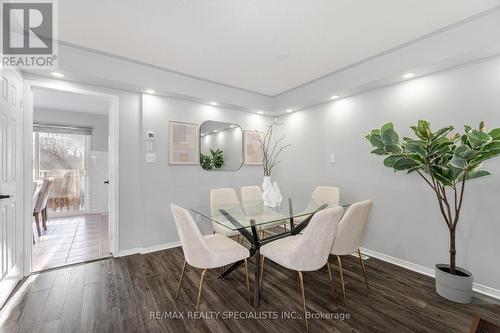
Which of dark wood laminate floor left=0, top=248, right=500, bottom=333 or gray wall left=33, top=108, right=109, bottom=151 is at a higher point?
gray wall left=33, top=108, right=109, bottom=151

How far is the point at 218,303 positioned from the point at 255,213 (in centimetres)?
89

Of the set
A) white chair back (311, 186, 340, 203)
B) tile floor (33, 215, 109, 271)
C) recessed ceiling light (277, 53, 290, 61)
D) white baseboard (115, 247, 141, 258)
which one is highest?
recessed ceiling light (277, 53, 290, 61)

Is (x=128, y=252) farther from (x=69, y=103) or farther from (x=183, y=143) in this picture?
(x=69, y=103)

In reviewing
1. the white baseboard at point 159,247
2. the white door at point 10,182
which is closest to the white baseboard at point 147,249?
the white baseboard at point 159,247

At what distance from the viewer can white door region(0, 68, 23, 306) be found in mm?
1868

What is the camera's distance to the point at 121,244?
2.97 metres

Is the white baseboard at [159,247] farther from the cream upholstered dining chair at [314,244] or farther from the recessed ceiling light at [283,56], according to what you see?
the recessed ceiling light at [283,56]

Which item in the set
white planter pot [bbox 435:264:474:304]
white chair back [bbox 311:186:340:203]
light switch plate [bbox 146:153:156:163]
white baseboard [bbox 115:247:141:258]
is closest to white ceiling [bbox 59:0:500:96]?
light switch plate [bbox 146:153:156:163]

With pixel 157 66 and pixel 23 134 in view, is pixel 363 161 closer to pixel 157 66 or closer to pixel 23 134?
pixel 157 66

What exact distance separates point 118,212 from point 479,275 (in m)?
4.13

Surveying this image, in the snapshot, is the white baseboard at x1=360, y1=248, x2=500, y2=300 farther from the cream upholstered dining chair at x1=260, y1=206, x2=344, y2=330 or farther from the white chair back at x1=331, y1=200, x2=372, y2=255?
the cream upholstered dining chair at x1=260, y1=206, x2=344, y2=330

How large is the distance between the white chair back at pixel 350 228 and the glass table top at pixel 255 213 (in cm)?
39

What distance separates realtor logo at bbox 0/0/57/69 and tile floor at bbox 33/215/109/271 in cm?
229

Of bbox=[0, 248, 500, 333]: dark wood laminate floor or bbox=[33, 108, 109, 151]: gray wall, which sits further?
bbox=[33, 108, 109, 151]: gray wall
